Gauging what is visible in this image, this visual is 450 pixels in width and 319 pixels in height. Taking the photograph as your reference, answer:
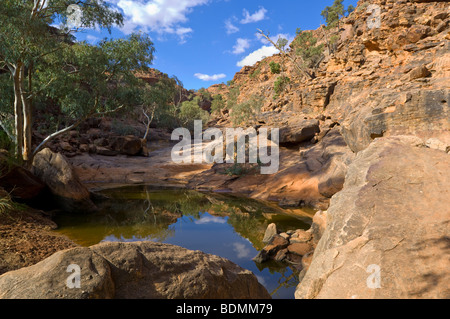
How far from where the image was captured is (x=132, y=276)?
6.95 ft

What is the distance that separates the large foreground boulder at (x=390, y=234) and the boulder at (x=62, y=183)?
8109 mm

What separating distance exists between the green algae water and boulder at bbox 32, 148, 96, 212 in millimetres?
508

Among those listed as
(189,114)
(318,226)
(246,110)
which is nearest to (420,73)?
(318,226)

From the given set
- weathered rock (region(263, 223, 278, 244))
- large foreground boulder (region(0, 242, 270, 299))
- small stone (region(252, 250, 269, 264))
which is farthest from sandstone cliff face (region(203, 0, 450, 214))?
large foreground boulder (region(0, 242, 270, 299))

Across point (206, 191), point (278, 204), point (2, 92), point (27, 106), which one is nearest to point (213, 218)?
point (278, 204)

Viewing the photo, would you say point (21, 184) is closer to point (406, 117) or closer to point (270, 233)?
point (270, 233)

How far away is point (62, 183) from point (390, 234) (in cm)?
930

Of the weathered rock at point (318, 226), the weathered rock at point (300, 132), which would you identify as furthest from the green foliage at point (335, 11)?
the weathered rock at point (318, 226)

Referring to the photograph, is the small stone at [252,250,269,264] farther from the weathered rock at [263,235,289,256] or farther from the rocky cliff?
the rocky cliff

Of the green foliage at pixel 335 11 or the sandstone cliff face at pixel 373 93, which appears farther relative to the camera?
the green foliage at pixel 335 11

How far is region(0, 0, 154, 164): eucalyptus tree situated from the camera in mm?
8156

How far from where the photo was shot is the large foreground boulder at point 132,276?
68.1 inches

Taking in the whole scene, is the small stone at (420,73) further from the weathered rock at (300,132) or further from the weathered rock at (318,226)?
the weathered rock at (318,226)

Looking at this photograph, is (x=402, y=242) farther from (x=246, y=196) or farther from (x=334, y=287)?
(x=246, y=196)
